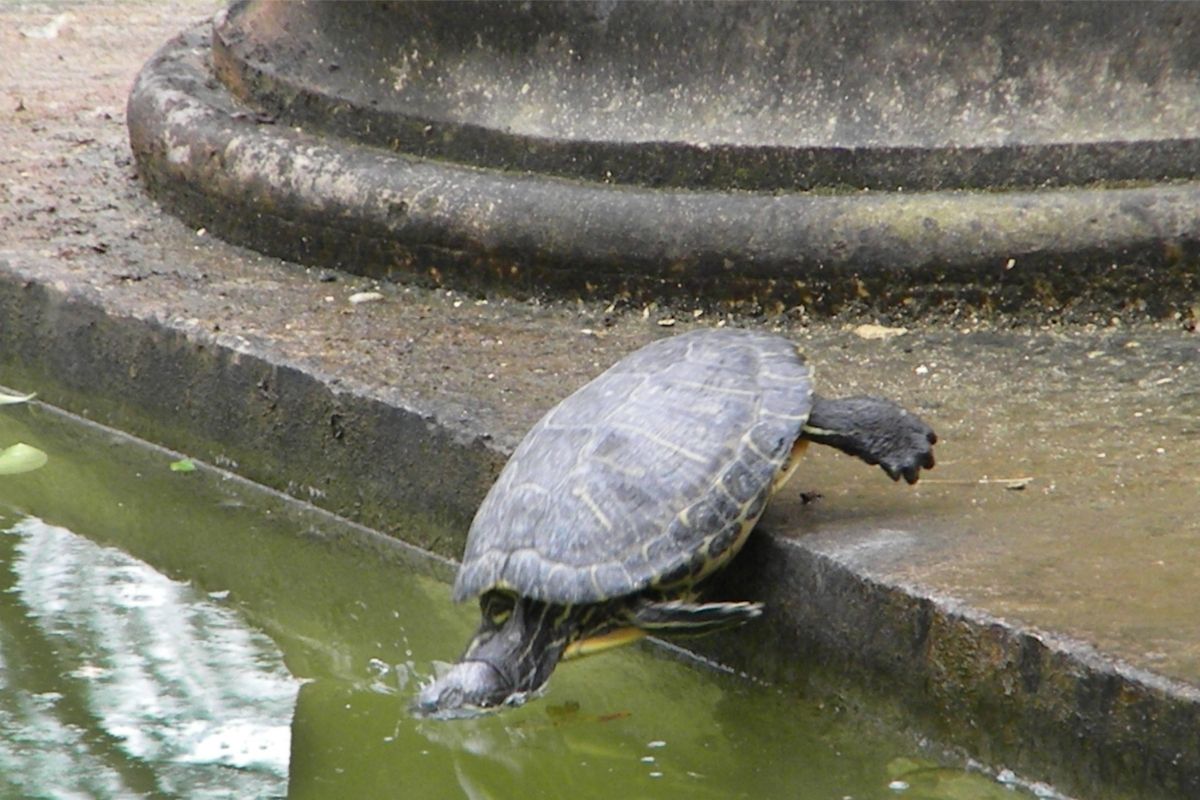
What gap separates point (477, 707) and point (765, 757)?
0.47m

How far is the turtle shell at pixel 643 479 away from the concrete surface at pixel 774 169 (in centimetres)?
92

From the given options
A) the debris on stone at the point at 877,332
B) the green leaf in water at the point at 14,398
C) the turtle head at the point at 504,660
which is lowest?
the green leaf in water at the point at 14,398

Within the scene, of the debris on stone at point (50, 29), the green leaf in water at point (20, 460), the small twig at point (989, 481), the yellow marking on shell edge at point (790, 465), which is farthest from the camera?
the debris on stone at point (50, 29)

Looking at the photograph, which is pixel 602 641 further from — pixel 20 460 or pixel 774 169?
pixel 20 460

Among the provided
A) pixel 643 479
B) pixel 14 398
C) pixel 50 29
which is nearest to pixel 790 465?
pixel 643 479

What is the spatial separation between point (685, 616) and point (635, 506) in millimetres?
191

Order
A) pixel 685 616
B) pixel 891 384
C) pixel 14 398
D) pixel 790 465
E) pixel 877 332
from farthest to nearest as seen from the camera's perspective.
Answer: pixel 14 398, pixel 877 332, pixel 891 384, pixel 790 465, pixel 685 616

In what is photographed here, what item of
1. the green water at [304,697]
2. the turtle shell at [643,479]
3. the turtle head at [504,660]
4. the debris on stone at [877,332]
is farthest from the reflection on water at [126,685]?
the debris on stone at [877,332]

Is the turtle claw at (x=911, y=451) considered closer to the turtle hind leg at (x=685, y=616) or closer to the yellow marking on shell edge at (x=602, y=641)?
the turtle hind leg at (x=685, y=616)

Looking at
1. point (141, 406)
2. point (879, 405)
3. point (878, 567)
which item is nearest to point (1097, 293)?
point (879, 405)

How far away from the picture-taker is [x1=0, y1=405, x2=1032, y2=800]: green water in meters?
2.88

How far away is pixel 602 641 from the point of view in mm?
3010

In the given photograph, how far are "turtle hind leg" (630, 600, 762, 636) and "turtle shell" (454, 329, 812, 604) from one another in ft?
0.16

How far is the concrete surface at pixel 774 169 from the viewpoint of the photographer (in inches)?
157
